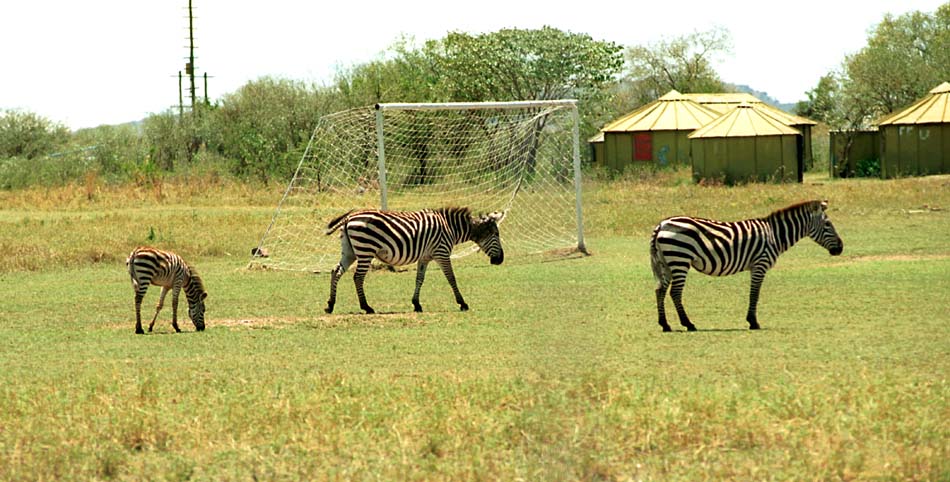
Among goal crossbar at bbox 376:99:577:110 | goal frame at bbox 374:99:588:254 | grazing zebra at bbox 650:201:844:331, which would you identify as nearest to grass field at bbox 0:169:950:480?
grazing zebra at bbox 650:201:844:331

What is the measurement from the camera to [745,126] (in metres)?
43.7

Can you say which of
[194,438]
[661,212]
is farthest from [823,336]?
[661,212]

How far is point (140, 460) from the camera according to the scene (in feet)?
27.3

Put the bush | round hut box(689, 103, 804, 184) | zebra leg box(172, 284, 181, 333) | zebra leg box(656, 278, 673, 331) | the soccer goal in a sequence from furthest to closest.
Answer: the bush, round hut box(689, 103, 804, 184), the soccer goal, zebra leg box(172, 284, 181, 333), zebra leg box(656, 278, 673, 331)

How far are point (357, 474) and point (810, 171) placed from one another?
48.6 m

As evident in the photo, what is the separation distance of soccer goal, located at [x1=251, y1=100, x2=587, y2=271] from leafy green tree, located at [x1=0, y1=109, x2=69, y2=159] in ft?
122

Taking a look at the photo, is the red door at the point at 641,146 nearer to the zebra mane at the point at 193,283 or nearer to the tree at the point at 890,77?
the tree at the point at 890,77

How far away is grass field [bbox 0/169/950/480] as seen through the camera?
8055mm

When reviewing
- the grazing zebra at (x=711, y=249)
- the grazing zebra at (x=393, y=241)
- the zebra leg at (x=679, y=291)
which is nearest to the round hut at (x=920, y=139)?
the grazing zebra at (x=393, y=241)

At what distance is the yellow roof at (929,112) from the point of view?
43.1 m

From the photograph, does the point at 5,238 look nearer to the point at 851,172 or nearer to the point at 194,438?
the point at 194,438

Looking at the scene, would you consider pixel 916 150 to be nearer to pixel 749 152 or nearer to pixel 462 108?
pixel 749 152

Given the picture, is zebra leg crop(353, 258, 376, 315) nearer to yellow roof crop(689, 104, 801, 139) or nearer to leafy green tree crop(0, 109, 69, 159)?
yellow roof crop(689, 104, 801, 139)

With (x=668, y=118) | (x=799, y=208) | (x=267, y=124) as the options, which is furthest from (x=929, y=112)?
(x=799, y=208)
